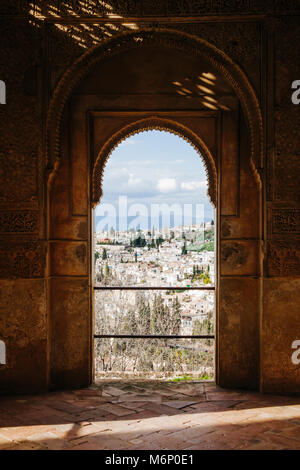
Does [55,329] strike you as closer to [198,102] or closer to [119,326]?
[119,326]

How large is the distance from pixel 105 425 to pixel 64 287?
1.77 metres

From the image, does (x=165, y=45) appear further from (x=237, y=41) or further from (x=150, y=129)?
(x=150, y=129)

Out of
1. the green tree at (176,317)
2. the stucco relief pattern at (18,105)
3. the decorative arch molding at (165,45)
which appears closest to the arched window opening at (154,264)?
the green tree at (176,317)

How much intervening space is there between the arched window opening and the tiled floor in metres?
0.39

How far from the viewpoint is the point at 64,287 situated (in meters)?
5.36

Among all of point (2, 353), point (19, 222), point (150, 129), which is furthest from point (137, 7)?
point (2, 353)

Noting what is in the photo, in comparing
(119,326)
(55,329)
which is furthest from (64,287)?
(119,326)

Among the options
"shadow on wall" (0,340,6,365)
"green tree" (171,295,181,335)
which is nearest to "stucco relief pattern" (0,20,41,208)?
"shadow on wall" (0,340,6,365)

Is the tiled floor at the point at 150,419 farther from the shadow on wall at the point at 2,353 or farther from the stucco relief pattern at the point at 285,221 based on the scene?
the stucco relief pattern at the point at 285,221

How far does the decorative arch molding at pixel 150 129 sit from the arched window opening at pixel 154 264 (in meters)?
0.08

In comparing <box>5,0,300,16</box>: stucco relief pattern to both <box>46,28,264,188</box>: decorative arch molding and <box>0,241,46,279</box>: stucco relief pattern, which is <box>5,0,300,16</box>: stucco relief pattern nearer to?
<box>46,28,264,188</box>: decorative arch molding

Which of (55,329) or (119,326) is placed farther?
(119,326)

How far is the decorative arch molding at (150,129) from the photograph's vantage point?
214 inches

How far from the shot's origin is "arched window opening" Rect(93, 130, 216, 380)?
5617 millimetres
